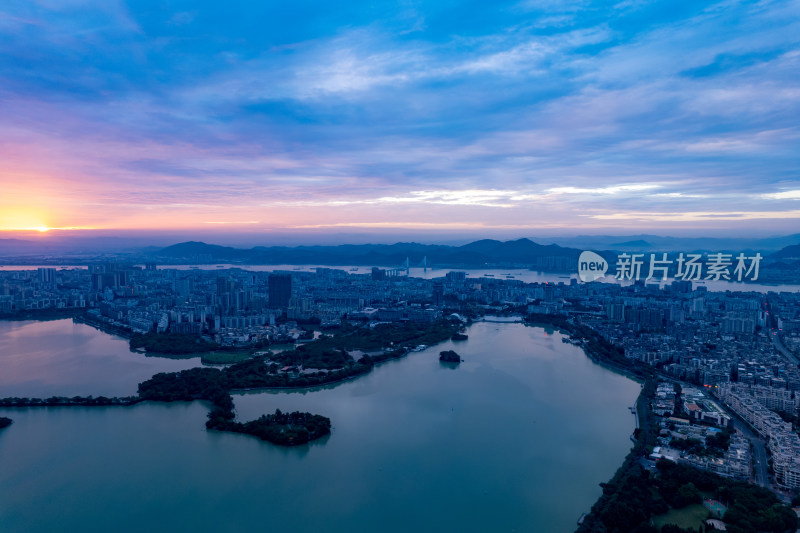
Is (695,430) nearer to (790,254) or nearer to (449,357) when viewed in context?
(449,357)

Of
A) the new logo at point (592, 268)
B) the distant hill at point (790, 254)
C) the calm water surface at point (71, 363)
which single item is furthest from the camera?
the distant hill at point (790, 254)

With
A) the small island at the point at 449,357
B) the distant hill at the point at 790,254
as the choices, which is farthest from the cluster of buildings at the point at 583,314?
the distant hill at the point at 790,254

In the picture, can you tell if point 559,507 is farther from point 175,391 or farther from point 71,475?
point 175,391

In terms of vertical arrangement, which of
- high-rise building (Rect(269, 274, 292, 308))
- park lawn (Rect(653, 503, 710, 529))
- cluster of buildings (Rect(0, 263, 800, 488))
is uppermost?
high-rise building (Rect(269, 274, 292, 308))

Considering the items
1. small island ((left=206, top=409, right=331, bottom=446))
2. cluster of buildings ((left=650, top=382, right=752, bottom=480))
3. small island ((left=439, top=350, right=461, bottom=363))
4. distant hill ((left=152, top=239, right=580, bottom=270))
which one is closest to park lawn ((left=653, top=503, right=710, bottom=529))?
cluster of buildings ((left=650, top=382, right=752, bottom=480))

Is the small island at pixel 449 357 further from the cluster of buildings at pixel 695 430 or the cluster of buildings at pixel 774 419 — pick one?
the cluster of buildings at pixel 774 419

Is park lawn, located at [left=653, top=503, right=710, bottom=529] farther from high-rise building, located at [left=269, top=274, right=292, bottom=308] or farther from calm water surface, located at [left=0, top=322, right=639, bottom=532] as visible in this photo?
high-rise building, located at [left=269, top=274, right=292, bottom=308]
